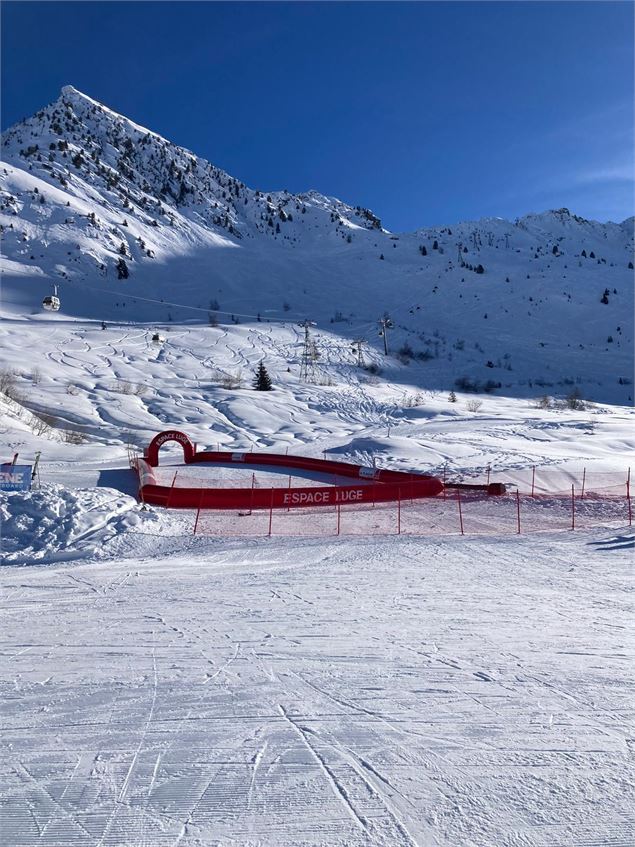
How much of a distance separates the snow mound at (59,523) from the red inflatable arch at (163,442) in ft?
25.4

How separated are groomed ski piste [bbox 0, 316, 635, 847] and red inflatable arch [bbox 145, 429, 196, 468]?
7031 mm

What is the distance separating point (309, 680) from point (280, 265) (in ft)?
328

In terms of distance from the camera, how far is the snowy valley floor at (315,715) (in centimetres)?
333

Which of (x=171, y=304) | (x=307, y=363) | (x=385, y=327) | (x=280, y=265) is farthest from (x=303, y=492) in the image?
(x=280, y=265)

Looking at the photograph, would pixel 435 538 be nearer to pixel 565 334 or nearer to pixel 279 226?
pixel 565 334

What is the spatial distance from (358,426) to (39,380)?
67.8ft

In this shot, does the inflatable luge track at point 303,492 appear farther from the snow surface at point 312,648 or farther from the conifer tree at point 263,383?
the conifer tree at point 263,383

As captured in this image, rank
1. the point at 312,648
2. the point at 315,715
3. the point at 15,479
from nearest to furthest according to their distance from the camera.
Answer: the point at 315,715
the point at 312,648
the point at 15,479

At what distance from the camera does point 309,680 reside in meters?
5.12

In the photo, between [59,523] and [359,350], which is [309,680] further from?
[359,350]

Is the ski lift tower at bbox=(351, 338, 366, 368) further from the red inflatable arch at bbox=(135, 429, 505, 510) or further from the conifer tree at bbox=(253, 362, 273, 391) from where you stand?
the red inflatable arch at bbox=(135, 429, 505, 510)

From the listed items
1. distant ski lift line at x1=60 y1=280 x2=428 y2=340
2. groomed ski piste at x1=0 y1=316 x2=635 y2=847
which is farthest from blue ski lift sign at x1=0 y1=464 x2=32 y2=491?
distant ski lift line at x1=60 y1=280 x2=428 y2=340

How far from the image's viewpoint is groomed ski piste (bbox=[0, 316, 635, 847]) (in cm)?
338

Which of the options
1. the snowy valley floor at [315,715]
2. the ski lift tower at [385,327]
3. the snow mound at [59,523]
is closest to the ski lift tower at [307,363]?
the ski lift tower at [385,327]
